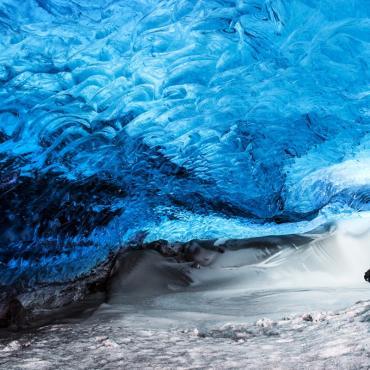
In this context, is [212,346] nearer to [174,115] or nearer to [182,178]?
[174,115]

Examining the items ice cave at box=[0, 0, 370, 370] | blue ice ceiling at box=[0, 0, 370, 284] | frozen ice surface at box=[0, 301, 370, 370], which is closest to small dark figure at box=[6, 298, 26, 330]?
ice cave at box=[0, 0, 370, 370]

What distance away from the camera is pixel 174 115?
16.1ft

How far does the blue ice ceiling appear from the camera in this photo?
370 centimetres

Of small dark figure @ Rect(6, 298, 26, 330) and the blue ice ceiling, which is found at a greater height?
the blue ice ceiling

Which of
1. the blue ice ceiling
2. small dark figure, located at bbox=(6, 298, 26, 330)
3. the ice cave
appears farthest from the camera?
small dark figure, located at bbox=(6, 298, 26, 330)

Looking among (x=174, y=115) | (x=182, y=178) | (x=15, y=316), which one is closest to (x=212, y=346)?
(x=174, y=115)

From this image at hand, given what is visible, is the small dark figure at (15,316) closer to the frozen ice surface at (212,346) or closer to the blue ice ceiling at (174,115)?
the frozen ice surface at (212,346)

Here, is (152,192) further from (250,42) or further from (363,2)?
(363,2)

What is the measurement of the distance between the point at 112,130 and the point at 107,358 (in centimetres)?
307

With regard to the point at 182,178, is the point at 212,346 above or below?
below

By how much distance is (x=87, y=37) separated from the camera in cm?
374

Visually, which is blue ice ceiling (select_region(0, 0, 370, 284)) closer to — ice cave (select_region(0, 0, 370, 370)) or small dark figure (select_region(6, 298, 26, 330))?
ice cave (select_region(0, 0, 370, 370))

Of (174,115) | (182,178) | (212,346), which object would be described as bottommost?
(212,346)

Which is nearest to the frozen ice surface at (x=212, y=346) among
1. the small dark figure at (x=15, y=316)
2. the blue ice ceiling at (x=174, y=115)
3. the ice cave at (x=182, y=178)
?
the ice cave at (x=182, y=178)
